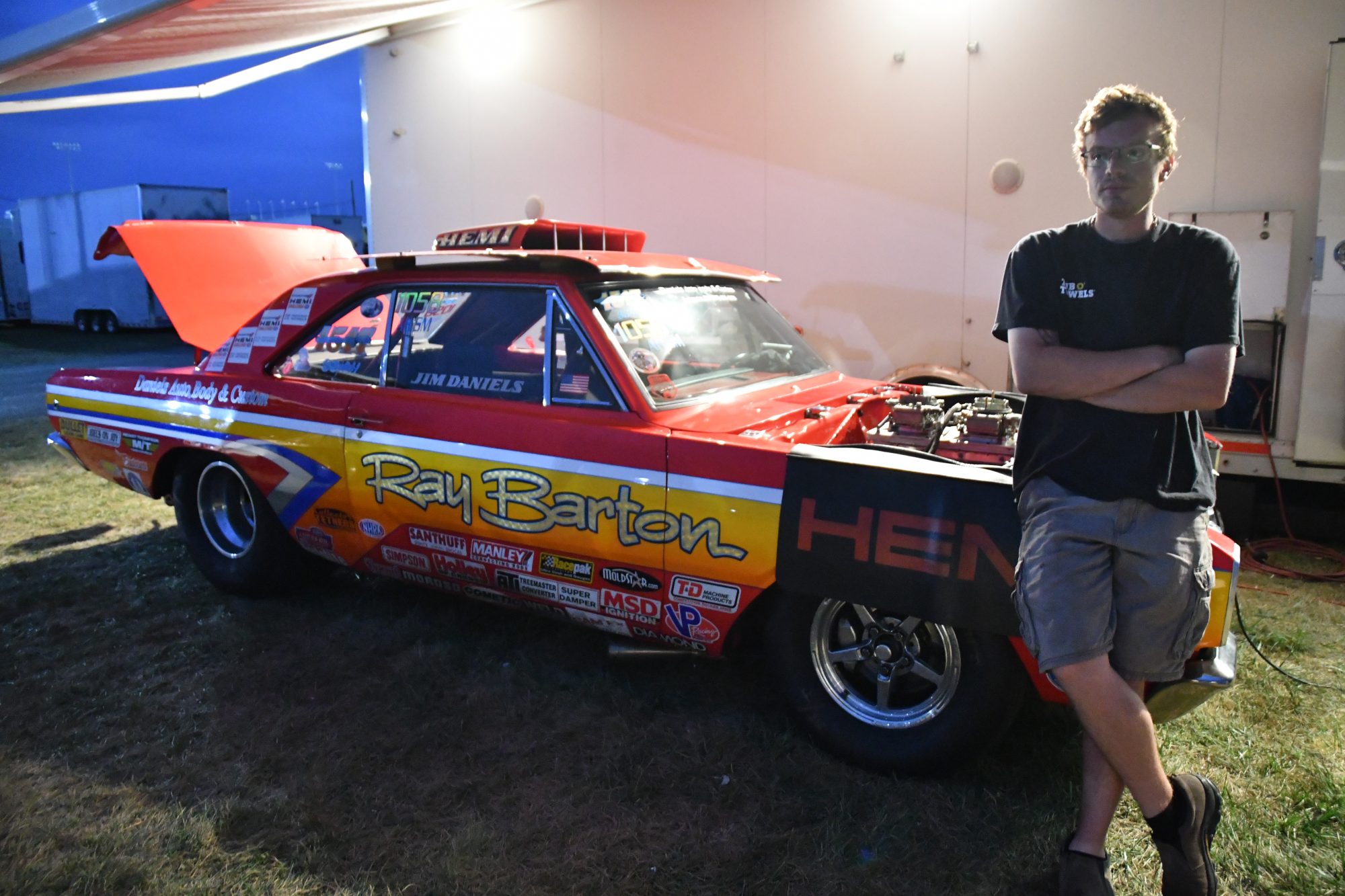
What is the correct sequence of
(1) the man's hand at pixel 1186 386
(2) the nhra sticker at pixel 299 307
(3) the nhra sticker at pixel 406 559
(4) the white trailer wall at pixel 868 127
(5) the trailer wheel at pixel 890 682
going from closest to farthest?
(1) the man's hand at pixel 1186 386 → (5) the trailer wheel at pixel 890 682 → (3) the nhra sticker at pixel 406 559 → (2) the nhra sticker at pixel 299 307 → (4) the white trailer wall at pixel 868 127

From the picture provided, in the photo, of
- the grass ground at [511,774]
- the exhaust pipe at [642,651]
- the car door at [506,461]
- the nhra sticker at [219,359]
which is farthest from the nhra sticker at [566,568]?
the nhra sticker at [219,359]

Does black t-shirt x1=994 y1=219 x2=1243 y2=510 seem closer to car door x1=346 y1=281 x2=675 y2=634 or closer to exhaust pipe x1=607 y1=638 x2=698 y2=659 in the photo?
car door x1=346 y1=281 x2=675 y2=634

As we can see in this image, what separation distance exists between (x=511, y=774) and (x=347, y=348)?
2036 mm

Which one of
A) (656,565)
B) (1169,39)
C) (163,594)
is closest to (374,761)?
(656,565)

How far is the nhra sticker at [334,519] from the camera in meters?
3.63

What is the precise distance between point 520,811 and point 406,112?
608 centimetres

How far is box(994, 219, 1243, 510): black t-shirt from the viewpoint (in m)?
1.85

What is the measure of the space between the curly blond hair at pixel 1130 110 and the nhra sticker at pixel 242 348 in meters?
3.56

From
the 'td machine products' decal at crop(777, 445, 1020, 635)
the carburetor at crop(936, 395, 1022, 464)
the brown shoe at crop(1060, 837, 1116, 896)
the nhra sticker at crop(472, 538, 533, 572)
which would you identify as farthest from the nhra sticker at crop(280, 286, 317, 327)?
the brown shoe at crop(1060, 837, 1116, 896)

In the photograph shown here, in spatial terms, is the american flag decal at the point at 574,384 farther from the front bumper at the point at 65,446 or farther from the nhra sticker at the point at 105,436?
the front bumper at the point at 65,446

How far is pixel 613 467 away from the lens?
2908mm

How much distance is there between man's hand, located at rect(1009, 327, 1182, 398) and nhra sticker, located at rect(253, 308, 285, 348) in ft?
10.7

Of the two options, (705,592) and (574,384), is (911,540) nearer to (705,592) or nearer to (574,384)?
(705,592)

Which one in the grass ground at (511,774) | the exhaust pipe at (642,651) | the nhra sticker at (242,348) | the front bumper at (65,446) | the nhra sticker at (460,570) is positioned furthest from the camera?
the front bumper at (65,446)
